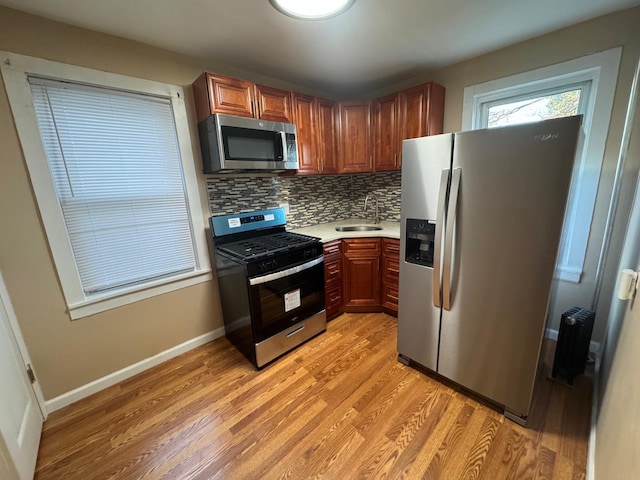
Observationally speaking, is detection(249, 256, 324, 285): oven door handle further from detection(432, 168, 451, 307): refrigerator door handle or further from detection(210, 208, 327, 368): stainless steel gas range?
detection(432, 168, 451, 307): refrigerator door handle

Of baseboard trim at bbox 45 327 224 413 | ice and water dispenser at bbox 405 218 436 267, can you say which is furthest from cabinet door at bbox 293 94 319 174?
baseboard trim at bbox 45 327 224 413

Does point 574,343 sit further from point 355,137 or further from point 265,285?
point 355,137

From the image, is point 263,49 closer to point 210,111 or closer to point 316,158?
point 210,111

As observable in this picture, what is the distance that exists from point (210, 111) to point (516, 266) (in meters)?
2.22

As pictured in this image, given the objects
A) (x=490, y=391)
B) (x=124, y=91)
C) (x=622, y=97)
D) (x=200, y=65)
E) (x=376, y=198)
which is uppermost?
(x=200, y=65)

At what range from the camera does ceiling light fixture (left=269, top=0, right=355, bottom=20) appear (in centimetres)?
135

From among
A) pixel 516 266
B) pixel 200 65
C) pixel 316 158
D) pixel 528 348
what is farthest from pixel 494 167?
pixel 200 65

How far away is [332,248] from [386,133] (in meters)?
1.32

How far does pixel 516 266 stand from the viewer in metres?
1.32

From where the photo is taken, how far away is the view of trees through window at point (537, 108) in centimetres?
194

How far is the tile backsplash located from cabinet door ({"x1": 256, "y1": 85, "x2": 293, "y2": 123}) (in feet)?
1.91

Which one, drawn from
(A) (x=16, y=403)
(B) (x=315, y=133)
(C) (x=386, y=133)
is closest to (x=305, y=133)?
(B) (x=315, y=133)

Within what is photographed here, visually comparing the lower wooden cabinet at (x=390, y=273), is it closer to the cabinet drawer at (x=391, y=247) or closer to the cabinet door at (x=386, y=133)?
the cabinet drawer at (x=391, y=247)

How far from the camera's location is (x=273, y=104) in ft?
7.27
